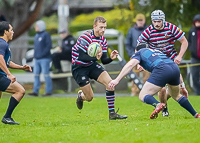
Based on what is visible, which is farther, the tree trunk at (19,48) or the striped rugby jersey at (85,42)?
the tree trunk at (19,48)

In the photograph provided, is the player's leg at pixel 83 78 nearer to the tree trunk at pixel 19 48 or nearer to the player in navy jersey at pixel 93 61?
the player in navy jersey at pixel 93 61

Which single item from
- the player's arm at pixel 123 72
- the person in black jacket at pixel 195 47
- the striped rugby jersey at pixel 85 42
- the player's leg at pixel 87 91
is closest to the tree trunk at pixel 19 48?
the person in black jacket at pixel 195 47

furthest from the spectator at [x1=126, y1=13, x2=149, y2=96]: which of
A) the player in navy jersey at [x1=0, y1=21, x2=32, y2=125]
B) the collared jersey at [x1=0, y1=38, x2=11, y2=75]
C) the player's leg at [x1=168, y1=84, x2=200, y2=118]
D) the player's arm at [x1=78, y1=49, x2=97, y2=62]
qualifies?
the collared jersey at [x1=0, y1=38, x2=11, y2=75]

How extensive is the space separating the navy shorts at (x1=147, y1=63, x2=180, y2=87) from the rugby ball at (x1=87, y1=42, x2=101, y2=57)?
1.29 m

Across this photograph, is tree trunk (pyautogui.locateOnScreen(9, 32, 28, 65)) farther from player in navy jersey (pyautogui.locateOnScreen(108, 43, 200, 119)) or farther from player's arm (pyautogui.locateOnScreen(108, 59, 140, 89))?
player's arm (pyautogui.locateOnScreen(108, 59, 140, 89))

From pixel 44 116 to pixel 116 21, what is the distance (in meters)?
8.87

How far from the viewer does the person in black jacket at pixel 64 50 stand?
1750cm

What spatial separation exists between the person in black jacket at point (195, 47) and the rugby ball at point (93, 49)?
6.65 meters

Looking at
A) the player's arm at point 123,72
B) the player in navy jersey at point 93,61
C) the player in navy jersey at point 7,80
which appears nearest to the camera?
the player's arm at point 123,72

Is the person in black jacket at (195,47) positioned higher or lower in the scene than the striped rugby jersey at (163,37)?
lower

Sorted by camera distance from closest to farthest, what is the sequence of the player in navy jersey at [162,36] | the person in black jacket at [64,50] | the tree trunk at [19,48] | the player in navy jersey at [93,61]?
1. the player in navy jersey at [93,61]
2. the player in navy jersey at [162,36]
3. the person in black jacket at [64,50]
4. the tree trunk at [19,48]

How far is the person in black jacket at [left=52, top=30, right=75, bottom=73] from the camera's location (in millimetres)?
17500

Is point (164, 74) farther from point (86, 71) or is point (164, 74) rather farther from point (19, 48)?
point (19, 48)

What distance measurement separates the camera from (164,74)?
28.0ft
